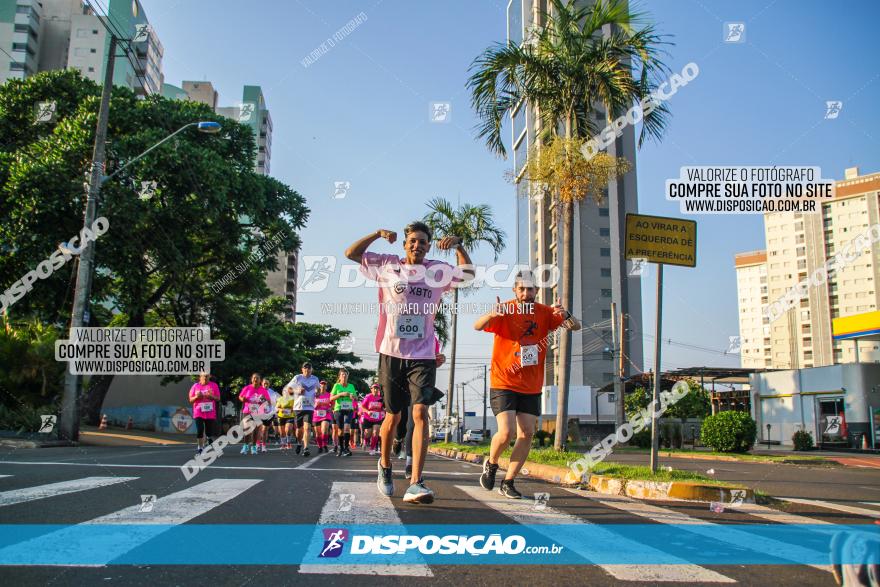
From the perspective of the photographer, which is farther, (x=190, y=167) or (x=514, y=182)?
(x=190, y=167)

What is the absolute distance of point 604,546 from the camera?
12.8ft

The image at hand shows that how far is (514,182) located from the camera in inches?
630

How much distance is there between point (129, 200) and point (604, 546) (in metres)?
21.1

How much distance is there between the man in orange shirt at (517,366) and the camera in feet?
21.1

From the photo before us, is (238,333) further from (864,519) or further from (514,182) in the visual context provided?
(864,519)

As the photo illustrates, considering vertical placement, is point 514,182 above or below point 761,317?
below

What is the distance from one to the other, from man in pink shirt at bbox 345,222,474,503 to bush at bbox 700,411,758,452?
752 inches

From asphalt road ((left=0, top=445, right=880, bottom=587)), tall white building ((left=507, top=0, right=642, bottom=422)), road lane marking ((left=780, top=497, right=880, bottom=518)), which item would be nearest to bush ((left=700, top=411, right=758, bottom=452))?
asphalt road ((left=0, top=445, right=880, bottom=587))

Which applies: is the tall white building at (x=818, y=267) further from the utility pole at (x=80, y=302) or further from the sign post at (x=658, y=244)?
the utility pole at (x=80, y=302)

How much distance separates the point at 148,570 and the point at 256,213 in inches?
983

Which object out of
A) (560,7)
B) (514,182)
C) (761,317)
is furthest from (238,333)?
(761,317)

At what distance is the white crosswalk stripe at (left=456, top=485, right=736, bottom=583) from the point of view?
10.6ft

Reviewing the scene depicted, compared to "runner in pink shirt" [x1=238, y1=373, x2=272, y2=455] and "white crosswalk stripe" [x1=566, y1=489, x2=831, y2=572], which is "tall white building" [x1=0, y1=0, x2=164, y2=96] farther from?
"white crosswalk stripe" [x1=566, y1=489, x2=831, y2=572]

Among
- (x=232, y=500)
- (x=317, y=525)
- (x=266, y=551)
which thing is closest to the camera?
(x=266, y=551)
